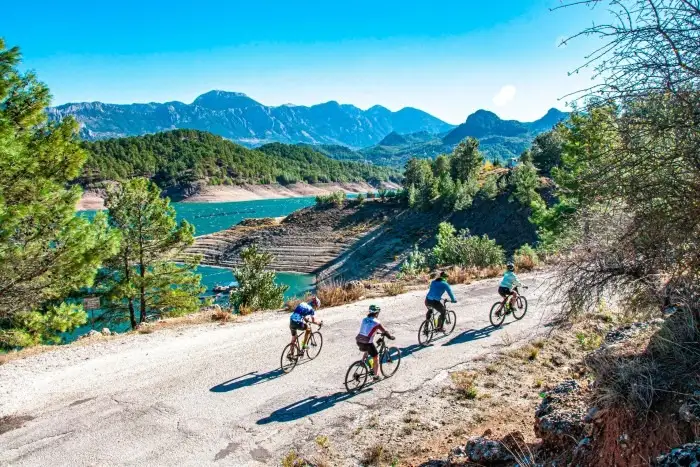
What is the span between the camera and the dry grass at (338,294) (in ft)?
61.2

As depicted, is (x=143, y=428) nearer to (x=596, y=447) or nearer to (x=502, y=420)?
(x=502, y=420)

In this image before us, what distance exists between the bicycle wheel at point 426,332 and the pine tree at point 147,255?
18.1m

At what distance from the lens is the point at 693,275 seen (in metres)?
6.33

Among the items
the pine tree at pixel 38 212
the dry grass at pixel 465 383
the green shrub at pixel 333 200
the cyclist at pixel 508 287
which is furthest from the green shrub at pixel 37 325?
the green shrub at pixel 333 200

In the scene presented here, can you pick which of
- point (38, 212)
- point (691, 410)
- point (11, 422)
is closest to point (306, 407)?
point (11, 422)

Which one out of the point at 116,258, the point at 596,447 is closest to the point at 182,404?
the point at 596,447

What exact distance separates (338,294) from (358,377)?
8.64 meters

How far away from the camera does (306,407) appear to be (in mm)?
9641

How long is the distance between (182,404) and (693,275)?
31.5 ft

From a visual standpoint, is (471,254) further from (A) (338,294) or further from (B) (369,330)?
(B) (369,330)

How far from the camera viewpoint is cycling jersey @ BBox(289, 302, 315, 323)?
11617 mm

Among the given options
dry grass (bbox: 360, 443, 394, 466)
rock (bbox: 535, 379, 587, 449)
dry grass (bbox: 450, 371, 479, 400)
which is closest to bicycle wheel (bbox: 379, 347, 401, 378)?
dry grass (bbox: 450, 371, 479, 400)

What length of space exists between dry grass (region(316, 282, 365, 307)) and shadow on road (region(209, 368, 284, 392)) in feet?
23.5

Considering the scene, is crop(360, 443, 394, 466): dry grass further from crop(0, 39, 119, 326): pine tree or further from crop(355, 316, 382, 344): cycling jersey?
crop(0, 39, 119, 326): pine tree
